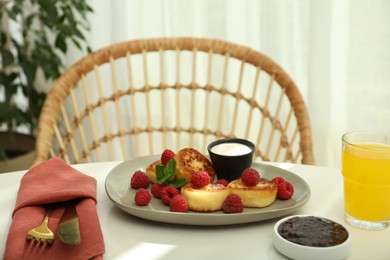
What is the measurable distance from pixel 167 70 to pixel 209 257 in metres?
1.56

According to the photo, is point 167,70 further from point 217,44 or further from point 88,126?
point 217,44

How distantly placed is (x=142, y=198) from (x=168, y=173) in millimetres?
73

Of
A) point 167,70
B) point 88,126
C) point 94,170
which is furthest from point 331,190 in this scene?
point 88,126

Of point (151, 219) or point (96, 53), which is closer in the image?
point (151, 219)

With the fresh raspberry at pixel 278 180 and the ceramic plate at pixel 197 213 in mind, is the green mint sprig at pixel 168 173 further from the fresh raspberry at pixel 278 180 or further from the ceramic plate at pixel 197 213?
the fresh raspberry at pixel 278 180

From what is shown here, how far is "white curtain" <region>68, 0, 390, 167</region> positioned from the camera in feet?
6.49

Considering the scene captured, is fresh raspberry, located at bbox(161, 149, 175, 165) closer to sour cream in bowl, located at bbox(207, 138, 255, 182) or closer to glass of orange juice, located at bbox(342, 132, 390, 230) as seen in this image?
sour cream in bowl, located at bbox(207, 138, 255, 182)

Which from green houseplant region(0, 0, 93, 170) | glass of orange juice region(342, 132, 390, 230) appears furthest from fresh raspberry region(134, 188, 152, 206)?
green houseplant region(0, 0, 93, 170)

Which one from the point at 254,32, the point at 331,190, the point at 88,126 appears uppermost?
the point at 254,32

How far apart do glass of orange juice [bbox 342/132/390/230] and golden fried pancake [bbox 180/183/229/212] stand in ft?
0.71

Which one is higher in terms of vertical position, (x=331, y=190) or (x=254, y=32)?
(x=254, y=32)

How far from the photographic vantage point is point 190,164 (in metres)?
1.10

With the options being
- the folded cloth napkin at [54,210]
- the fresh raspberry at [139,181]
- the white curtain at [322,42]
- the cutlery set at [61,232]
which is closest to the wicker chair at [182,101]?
the white curtain at [322,42]

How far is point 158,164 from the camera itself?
1114 mm
